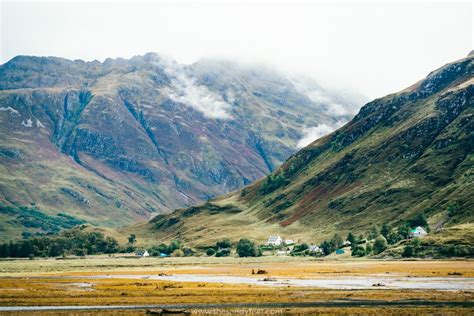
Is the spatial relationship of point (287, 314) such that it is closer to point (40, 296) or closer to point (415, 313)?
point (415, 313)

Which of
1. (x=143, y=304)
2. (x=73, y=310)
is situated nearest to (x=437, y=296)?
(x=143, y=304)

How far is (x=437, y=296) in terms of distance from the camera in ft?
269

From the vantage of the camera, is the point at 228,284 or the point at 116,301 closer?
the point at 116,301

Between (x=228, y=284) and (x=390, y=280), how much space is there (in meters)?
30.7

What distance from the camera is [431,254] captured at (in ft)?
643

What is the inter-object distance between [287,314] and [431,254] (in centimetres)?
14075

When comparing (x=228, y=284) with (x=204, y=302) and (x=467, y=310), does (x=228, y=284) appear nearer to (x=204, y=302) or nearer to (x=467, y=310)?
(x=204, y=302)

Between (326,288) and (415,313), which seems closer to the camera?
(415,313)

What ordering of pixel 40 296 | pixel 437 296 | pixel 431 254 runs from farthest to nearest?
pixel 431 254 < pixel 40 296 < pixel 437 296

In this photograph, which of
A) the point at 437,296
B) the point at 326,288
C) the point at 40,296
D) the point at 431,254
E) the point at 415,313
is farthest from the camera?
the point at 431,254

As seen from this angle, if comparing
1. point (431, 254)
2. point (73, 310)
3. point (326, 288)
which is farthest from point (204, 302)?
point (431, 254)

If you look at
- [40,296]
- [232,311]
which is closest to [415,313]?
[232,311]

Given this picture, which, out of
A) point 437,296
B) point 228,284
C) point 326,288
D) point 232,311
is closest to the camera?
point 232,311

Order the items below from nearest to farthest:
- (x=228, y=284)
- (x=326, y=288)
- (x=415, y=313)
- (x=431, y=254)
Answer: (x=415, y=313)
(x=326, y=288)
(x=228, y=284)
(x=431, y=254)
